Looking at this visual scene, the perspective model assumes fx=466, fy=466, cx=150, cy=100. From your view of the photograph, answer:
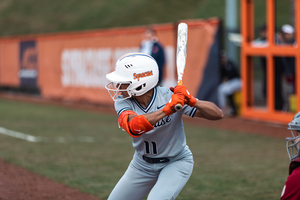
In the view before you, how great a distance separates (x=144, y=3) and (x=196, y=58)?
86.5 feet

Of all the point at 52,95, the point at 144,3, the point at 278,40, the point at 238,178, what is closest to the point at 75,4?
the point at 144,3

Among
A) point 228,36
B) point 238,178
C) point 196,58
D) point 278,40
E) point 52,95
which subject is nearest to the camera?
point 238,178

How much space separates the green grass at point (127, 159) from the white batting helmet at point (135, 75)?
227cm

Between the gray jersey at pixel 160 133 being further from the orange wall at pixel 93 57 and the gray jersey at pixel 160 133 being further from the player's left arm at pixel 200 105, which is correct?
the orange wall at pixel 93 57

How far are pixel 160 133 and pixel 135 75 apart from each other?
0.52m

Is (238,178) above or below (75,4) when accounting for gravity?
below

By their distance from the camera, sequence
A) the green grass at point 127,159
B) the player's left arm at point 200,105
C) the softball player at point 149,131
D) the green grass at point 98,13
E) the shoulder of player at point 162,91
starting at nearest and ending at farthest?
the player's left arm at point 200,105, the softball player at point 149,131, the shoulder of player at point 162,91, the green grass at point 127,159, the green grass at point 98,13

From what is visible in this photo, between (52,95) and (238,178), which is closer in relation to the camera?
(238,178)

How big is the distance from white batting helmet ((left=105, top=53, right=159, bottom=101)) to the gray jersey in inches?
4.7

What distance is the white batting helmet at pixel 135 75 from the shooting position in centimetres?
373

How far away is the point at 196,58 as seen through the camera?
1345 centimetres

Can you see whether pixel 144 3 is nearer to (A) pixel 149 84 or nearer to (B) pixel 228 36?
(B) pixel 228 36

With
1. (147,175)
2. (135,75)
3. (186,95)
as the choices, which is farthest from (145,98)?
(147,175)

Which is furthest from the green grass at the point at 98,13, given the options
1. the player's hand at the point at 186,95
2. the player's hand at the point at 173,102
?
the player's hand at the point at 173,102
